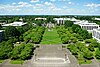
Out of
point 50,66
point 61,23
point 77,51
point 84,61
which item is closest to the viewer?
point 50,66

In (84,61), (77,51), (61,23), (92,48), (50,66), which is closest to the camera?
(50,66)

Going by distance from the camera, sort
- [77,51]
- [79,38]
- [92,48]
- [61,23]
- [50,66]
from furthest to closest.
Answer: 1. [61,23]
2. [79,38]
3. [92,48]
4. [77,51]
5. [50,66]

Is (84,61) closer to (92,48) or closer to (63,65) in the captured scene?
(63,65)

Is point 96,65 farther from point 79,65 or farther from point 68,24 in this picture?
point 68,24

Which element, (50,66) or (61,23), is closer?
(50,66)

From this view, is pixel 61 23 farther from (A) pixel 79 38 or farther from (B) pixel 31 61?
(B) pixel 31 61

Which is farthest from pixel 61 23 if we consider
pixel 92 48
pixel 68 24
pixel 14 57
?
pixel 14 57

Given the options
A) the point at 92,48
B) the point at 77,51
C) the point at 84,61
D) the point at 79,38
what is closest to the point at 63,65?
the point at 84,61

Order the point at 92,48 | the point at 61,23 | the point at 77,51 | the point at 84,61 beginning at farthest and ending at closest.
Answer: the point at 61,23
the point at 92,48
the point at 77,51
the point at 84,61

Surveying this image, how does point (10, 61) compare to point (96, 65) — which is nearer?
point (96, 65)
